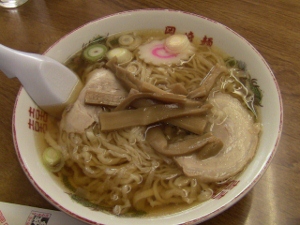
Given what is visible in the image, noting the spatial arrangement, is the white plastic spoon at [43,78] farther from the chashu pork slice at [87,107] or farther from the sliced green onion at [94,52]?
the sliced green onion at [94,52]

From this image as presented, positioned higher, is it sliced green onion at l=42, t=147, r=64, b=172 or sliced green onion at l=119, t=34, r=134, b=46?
sliced green onion at l=119, t=34, r=134, b=46

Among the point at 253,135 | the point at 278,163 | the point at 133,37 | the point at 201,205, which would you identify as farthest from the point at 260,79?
the point at 133,37

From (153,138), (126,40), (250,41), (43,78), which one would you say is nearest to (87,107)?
(43,78)

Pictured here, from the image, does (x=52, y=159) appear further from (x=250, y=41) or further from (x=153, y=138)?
(x=250, y=41)

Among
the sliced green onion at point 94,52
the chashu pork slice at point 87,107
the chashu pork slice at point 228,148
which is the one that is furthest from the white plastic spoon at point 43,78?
the chashu pork slice at point 228,148

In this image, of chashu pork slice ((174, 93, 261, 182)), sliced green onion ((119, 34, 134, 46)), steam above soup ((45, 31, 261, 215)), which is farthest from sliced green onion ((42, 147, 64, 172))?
sliced green onion ((119, 34, 134, 46))

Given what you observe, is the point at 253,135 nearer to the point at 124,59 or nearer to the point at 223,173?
the point at 223,173

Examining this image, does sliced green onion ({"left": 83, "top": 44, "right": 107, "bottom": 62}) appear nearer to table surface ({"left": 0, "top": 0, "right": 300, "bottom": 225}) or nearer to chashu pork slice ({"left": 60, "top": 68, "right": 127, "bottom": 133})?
chashu pork slice ({"left": 60, "top": 68, "right": 127, "bottom": 133})
